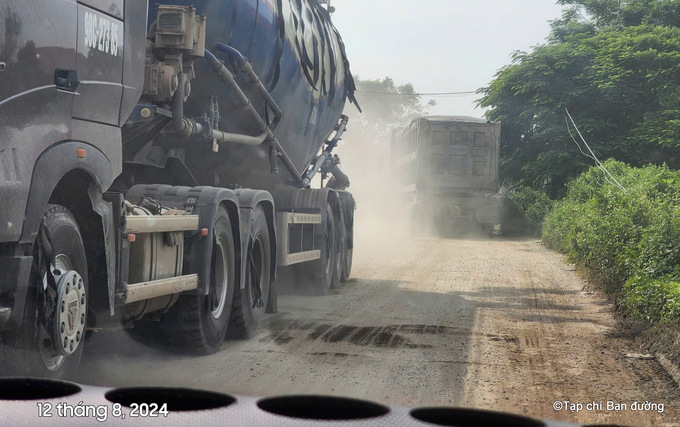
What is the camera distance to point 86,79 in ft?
15.9

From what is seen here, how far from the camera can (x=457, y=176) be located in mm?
27875

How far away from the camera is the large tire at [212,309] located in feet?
22.5

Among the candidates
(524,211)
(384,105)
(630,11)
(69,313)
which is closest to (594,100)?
(524,211)

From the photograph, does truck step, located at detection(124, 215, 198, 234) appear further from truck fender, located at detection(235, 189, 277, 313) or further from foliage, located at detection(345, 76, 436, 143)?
foliage, located at detection(345, 76, 436, 143)

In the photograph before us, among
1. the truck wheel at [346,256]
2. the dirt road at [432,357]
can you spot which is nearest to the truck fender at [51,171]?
the dirt road at [432,357]

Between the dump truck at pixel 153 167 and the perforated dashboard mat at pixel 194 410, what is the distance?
234 centimetres

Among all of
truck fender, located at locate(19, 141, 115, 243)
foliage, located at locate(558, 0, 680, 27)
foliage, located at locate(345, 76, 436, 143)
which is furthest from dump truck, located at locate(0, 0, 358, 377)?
foliage, located at locate(345, 76, 436, 143)

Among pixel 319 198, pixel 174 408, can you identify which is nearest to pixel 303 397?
pixel 174 408

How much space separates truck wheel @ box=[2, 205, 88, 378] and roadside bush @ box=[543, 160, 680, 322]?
5121mm

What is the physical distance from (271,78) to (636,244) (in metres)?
5.10

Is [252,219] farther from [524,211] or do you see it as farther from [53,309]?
[524,211]

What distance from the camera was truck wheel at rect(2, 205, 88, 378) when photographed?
430cm

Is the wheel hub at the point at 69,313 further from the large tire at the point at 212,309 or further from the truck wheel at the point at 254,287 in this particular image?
the truck wheel at the point at 254,287

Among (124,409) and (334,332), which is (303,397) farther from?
(334,332)
